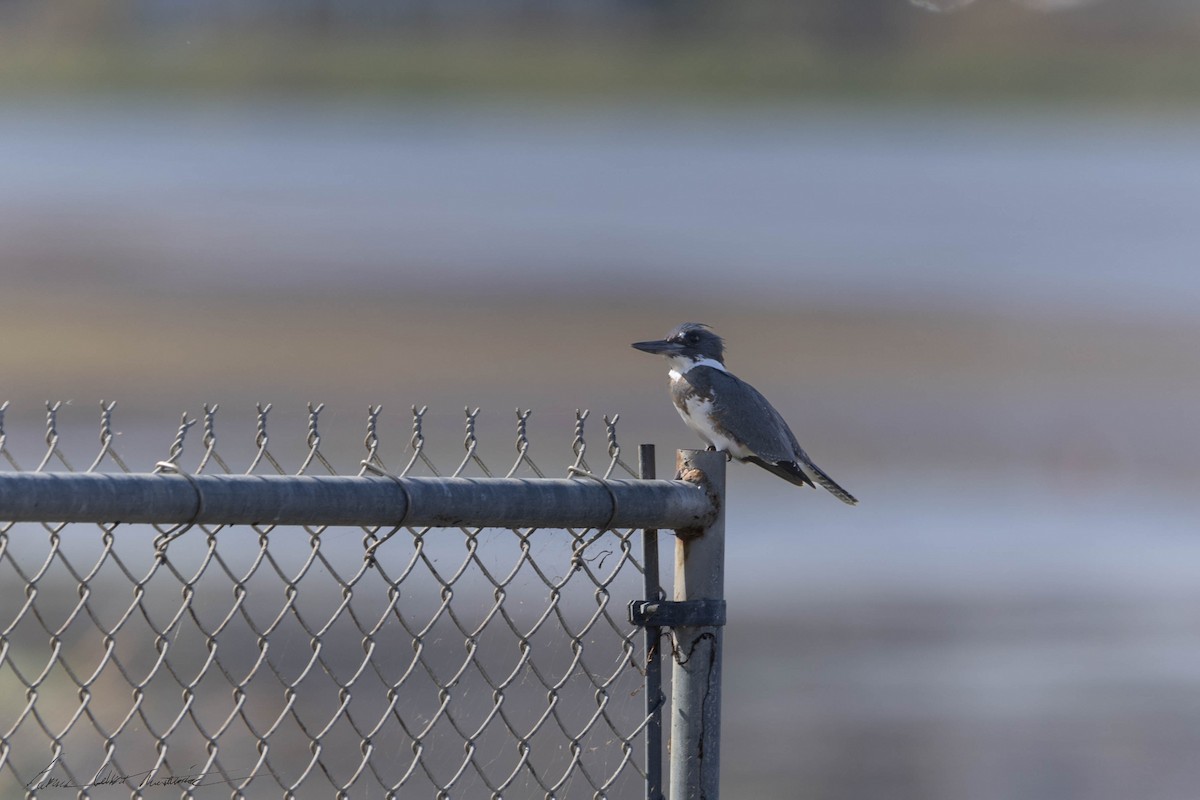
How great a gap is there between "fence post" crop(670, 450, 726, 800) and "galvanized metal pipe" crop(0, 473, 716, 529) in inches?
1.4

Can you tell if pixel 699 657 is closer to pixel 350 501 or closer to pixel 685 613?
pixel 685 613

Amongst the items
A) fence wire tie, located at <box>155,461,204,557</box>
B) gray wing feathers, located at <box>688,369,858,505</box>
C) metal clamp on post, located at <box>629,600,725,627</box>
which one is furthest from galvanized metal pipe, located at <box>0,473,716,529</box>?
gray wing feathers, located at <box>688,369,858,505</box>

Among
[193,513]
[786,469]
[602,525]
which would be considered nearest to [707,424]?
[786,469]

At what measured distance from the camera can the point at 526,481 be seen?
193 cm

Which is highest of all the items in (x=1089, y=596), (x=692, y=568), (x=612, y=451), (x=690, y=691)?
(x=1089, y=596)

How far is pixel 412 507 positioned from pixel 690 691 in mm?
539

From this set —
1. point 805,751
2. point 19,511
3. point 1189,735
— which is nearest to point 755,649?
point 805,751

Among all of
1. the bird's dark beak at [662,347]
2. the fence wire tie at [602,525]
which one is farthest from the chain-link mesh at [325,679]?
the fence wire tie at [602,525]

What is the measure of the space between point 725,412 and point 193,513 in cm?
266

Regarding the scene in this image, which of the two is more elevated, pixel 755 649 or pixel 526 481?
→ pixel 755 649

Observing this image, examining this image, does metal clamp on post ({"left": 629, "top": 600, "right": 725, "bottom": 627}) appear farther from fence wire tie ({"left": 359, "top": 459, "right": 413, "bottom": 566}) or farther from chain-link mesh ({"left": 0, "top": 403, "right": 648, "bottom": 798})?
chain-link mesh ({"left": 0, "top": 403, "right": 648, "bottom": 798})

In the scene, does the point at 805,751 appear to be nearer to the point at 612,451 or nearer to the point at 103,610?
the point at 103,610

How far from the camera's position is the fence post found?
6.91 feet

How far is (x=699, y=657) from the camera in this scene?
6.95ft
